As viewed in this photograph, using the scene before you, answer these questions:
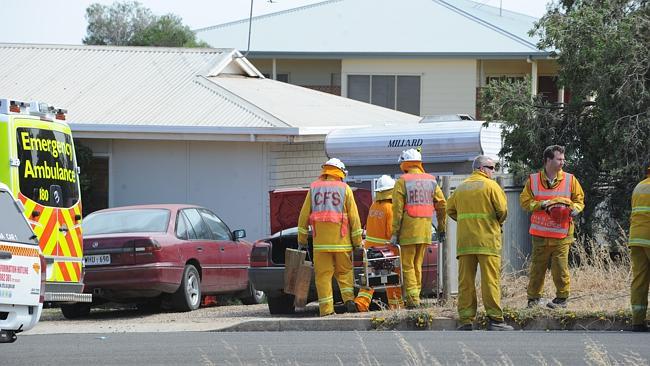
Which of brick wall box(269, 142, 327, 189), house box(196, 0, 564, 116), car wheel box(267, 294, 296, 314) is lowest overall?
car wheel box(267, 294, 296, 314)

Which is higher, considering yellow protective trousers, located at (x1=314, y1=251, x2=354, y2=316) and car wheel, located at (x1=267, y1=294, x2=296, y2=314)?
yellow protective trousers, located at (x1=314, y1=251, x2=354, y2=316)

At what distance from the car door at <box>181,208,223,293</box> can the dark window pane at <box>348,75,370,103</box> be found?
1739 cm

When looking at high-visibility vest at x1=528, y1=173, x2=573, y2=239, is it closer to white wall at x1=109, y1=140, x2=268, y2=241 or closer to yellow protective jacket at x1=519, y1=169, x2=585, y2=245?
yellow protective jacket at x1=519, y1=169, x2=585, y2=245

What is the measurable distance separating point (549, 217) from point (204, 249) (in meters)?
5.15

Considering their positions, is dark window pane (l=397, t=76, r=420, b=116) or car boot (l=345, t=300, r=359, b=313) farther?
dark window pane (l=397, t=76, r=420, b=116)

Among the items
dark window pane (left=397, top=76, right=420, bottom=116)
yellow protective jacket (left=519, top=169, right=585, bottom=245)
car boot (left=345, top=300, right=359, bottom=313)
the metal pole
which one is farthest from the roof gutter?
dark window pane (left=397, top=76, right=420, bottom=116)

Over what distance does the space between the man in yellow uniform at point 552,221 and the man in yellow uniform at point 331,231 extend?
6.46ft

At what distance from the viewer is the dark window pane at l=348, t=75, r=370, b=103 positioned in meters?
33.7

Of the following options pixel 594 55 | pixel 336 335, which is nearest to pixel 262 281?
pixel 336 335

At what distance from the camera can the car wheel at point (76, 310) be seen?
15.8 m

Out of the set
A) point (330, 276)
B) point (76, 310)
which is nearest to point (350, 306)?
point (330, 276)

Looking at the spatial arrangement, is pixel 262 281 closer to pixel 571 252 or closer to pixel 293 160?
pixel 571 252

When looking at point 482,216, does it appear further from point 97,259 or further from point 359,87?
point 359,87

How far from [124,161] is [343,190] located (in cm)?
961
